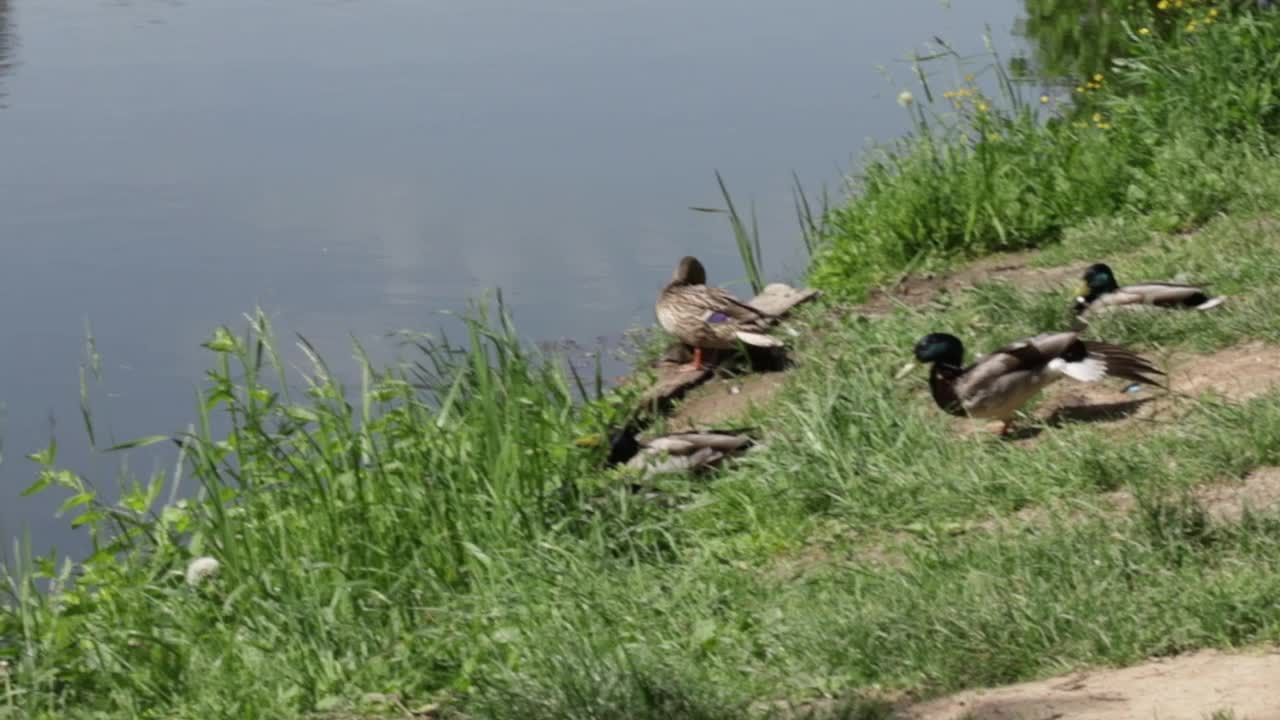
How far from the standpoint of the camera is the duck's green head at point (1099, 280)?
7984mm

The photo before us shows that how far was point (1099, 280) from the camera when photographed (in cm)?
799

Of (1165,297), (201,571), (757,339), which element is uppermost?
(1165,297)

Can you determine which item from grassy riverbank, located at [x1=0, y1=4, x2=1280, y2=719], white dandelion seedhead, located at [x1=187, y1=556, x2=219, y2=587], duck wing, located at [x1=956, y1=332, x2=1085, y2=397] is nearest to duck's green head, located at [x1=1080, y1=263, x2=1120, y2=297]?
grassy riverbank, located at [x1=0, y1=4, x2=1280, y2=719]

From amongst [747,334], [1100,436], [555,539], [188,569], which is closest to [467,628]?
[555,539]

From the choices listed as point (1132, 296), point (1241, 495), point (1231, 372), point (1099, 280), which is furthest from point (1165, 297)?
point (1241, 495)

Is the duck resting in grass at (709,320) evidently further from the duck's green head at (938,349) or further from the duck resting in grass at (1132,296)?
the duck resting in grass at (1132,296)

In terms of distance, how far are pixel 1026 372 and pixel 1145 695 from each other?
2.42 metres

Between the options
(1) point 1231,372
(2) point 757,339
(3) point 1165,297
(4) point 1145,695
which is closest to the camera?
(4) point 1145,695

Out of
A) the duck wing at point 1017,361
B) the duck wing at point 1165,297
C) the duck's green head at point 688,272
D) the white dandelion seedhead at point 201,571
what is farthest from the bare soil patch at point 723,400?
the white dandelion seedhead at point 201,571

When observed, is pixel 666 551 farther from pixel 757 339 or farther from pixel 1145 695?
pixel 1145 695

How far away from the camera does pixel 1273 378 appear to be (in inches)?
275

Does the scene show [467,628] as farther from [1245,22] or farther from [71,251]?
[1245,22]

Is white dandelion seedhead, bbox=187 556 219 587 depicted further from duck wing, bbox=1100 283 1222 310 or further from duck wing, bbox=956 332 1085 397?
duck wing, bbox=1100 283 1222 310

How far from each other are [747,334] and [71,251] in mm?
4409
